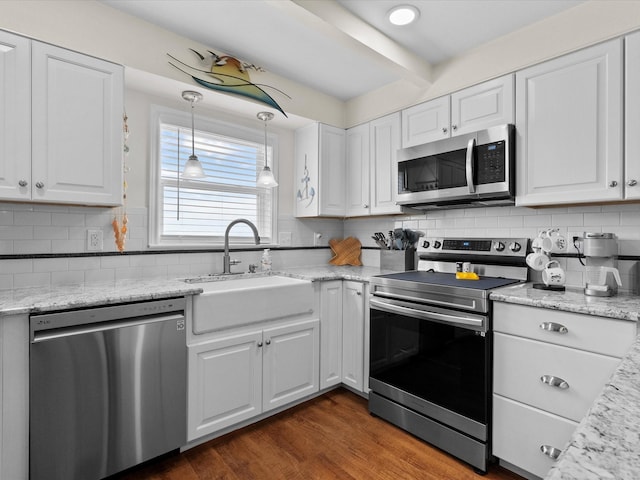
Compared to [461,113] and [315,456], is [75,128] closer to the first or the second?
[315,456]

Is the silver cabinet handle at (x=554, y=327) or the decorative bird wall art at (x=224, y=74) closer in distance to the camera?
the silver cabinet handle at (x=554, y=327)

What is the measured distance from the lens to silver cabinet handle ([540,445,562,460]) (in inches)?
63.8

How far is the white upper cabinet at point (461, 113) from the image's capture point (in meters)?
2.18

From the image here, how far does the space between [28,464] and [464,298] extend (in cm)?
214

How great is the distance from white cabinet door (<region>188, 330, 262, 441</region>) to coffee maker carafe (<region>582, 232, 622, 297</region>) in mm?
1857

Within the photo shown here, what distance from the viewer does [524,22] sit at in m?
2.06

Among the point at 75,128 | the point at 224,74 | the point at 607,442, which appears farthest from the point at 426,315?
the point at 75,128

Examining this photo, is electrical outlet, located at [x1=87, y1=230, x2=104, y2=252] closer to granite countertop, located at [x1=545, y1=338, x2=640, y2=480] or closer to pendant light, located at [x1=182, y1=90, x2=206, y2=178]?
pendant light, located at [x1=182, y1=90, x2=206, y2=178]

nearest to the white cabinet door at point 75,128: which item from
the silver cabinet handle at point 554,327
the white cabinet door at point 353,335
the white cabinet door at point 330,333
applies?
the white cabinet door at point 330,333

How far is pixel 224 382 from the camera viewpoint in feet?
6.70

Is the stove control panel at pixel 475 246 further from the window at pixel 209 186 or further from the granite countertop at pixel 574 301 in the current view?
the window at pixel 209 186

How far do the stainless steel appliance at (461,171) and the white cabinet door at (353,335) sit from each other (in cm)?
78

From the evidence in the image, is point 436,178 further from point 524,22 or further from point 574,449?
point 574,449

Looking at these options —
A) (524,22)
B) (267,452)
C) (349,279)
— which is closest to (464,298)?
(349,279)
